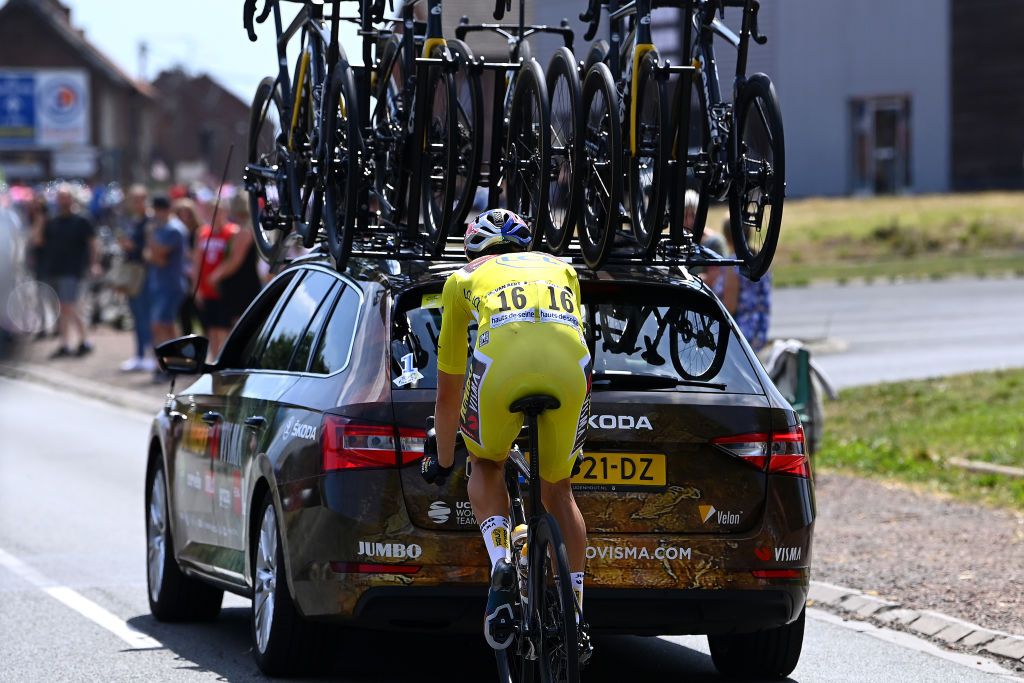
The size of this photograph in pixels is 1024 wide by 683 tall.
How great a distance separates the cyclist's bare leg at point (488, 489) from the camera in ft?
21.0

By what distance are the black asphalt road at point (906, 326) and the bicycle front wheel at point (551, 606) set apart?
1246 centimetres

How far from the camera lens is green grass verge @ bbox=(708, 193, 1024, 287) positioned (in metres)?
33.4

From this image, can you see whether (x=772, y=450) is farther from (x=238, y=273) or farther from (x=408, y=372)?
(x=238, y=273)

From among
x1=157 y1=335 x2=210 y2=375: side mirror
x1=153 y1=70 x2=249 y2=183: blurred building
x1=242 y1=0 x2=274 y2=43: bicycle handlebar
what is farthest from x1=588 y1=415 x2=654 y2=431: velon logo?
x1=153 y1=70 x2=249 y2=183: blurred building

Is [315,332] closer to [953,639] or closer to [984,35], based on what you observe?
[953,639]

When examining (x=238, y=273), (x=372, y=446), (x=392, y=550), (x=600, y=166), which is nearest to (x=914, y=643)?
(x=600, y=166)

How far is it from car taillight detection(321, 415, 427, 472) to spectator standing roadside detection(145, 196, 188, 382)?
48.8ft

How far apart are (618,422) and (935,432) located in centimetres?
811

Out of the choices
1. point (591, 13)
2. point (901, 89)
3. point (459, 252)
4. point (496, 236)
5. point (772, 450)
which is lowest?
point (772, 450)

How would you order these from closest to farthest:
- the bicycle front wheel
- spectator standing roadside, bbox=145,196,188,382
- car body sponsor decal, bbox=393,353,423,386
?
the bicycle front wheel
car body sponsor decal, bbox=393,353,423,386
spectator standing roadside, bbox=145,196,188,382

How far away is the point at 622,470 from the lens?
22.7ft

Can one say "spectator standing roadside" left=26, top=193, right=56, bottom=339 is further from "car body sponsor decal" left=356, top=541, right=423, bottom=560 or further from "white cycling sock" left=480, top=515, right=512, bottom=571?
"white cycling sock" left=480, top=515, right=512, bottom=571

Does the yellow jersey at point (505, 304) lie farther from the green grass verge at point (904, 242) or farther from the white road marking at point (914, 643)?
the green grass verge at point (904, 242)

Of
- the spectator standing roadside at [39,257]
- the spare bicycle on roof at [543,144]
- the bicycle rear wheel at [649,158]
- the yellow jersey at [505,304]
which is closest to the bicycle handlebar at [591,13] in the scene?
the spare bicycle on roof at [543,144]
